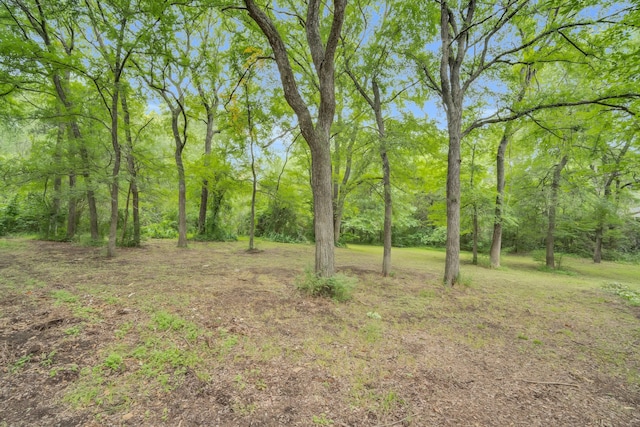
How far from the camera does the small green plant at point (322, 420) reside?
1892 millimetres

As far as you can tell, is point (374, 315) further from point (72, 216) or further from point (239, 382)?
point (72, 216)

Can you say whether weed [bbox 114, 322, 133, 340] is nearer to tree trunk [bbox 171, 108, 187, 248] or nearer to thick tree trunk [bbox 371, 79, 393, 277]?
thick tree trunk [bbox 371, 79, 393, 277]

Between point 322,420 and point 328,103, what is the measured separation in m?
4.60

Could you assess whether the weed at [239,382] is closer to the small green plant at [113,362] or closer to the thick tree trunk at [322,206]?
the small green plant at [113,362]

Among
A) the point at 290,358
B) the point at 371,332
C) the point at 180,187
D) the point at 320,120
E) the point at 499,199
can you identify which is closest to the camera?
the point at 290,358

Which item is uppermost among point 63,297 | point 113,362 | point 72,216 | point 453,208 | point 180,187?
point 180,187

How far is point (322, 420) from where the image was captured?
1918mm

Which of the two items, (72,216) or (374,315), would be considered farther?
(72,216)

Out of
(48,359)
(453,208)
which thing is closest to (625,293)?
(453,208)

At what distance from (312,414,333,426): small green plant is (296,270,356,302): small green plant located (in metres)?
2.61

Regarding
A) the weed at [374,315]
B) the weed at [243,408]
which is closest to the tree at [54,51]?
the weed at [243,408]

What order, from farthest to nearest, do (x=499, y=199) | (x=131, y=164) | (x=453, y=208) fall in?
(x=499, y=199)
(x=131, y=164)
(x=453, y=208)

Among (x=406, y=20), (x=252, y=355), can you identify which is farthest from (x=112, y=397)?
(x=406, y=20)

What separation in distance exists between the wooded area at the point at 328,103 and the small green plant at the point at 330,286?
0.92ft
